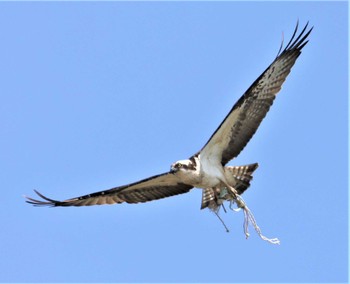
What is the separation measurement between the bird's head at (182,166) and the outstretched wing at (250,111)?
381 millimetres

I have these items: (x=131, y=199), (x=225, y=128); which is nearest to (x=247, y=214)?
(x=225, y=128)

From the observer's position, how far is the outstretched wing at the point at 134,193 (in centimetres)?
1667

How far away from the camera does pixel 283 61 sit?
1617 centimetres

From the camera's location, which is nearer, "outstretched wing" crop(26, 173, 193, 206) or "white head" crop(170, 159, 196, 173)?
"white head" crop(170, 159, 196, 173)

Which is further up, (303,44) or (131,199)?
(303,44)

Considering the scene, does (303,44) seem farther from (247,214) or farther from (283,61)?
(247,214)

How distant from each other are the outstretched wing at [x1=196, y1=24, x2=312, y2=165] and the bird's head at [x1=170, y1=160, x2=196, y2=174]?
38 centimetres

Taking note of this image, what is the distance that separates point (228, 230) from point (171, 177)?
1.82 m

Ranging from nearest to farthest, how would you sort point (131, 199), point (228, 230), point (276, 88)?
1. point (228, 230)
2. point (276, 88)
3. point (131, 199)

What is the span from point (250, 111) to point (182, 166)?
5.41 feet

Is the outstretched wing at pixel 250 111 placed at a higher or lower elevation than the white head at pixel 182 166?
higher

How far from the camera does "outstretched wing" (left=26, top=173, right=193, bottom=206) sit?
16.7 meters

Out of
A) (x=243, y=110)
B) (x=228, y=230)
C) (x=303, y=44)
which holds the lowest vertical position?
(x=228, y=230)

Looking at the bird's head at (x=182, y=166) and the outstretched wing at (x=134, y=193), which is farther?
the outstretched wing at (x=134, y=193)
